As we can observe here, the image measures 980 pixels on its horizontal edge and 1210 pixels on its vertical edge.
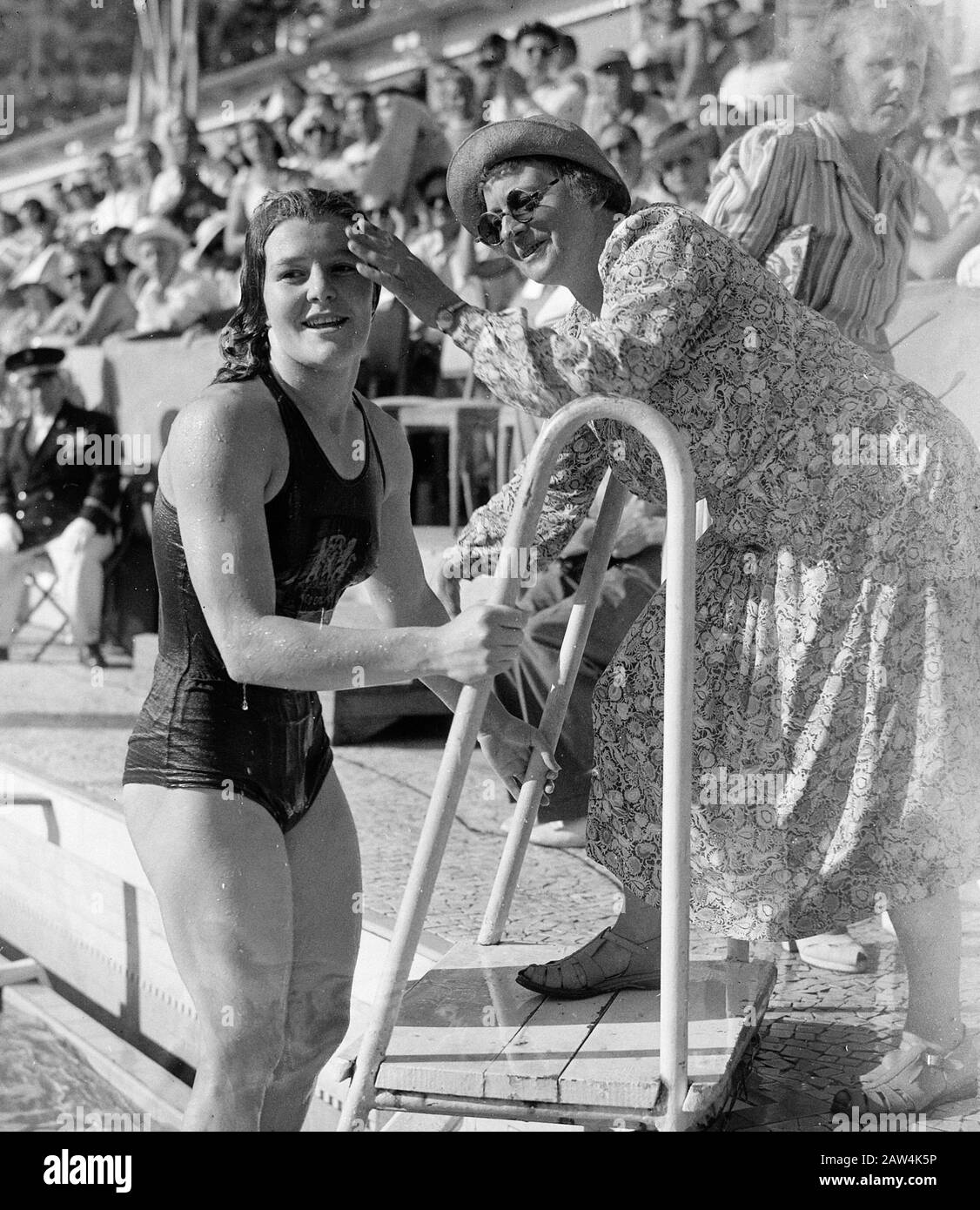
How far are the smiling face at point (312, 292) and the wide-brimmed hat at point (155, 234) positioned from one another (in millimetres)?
7279

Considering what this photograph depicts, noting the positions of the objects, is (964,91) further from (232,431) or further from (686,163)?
(232,431)

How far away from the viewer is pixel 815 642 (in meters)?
2.40

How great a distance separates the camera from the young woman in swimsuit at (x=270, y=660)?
1961 millimetres

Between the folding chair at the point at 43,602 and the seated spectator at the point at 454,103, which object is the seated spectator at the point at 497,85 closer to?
the seated spectator at the point at 454,103

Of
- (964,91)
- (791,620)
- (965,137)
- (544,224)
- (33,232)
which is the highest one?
(33,232)

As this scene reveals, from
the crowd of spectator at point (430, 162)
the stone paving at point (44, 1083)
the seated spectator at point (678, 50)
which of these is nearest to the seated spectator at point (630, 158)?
the crowd of spectator at point (430, 162)

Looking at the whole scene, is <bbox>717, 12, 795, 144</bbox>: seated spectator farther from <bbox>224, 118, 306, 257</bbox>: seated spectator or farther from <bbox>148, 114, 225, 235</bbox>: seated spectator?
<bbox>148, 114, 225, 235</bbox>: seated spectator

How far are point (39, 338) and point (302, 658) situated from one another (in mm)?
9310

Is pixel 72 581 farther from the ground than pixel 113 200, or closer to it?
closer to it

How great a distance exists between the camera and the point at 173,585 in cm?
211

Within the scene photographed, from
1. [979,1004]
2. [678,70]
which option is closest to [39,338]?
[678,70]

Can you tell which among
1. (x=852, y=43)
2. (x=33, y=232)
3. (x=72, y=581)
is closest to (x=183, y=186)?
(x=33, y=232)

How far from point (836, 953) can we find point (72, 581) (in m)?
5.93

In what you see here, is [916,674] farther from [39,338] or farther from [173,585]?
[39,338]
